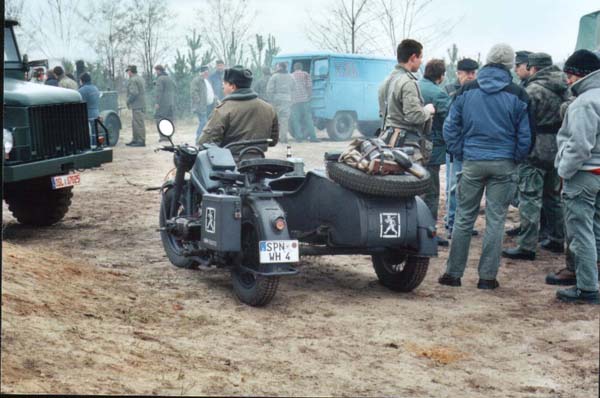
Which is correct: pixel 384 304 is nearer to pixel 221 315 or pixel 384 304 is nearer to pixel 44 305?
pixel 221 315

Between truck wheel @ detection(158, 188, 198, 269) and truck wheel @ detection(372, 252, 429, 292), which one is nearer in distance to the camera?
truck wheel @ detection(372, 252, 429, 292)

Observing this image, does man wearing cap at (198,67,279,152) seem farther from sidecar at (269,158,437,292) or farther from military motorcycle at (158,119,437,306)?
sidecar at (269,158,437,292)

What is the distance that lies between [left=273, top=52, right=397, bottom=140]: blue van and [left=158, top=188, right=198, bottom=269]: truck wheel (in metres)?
14.9

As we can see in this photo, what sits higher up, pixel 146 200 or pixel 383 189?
pixel 383 189

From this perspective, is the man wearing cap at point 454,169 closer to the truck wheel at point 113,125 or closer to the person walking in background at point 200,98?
the truck wheel at point 113,125

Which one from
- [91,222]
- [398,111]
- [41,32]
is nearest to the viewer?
[398,111]

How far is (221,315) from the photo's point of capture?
6125mm

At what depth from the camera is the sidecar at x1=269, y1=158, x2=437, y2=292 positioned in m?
6.43

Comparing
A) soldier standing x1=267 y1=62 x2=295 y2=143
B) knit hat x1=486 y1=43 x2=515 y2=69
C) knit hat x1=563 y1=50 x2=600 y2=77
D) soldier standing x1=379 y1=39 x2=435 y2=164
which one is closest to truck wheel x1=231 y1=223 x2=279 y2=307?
soldier standing x1=379 y1=39 x2=435 y2=164

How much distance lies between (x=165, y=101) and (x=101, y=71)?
802 cm

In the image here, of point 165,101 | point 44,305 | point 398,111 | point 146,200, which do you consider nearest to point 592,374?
point 44,305

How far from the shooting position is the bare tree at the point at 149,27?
27391 mm

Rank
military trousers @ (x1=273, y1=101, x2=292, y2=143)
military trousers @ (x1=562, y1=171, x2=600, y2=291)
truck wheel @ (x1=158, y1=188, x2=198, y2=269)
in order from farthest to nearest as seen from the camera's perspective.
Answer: military trousers @ (x1=273, y1=101, x2=292, y2=143) → truck wheel @ (x1=158, y1=188, x2=198, y2=269) → military trousers @ (x1=562, y1=171, x2=600, y2=291)

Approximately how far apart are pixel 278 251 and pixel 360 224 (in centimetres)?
65
